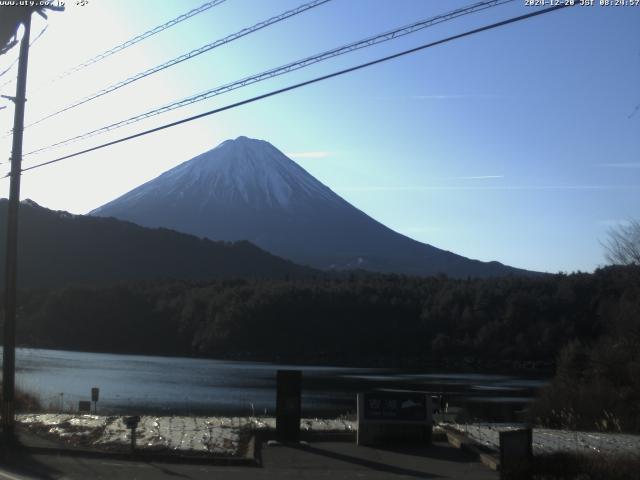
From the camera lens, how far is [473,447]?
1517 centimetres

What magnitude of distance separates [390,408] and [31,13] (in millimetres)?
10861

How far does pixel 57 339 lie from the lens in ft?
300

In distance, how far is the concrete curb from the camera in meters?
13.7

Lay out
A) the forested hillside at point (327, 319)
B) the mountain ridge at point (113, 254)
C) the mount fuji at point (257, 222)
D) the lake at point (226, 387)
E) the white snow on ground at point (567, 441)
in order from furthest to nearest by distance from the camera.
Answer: the mount fuji at point (257, 222), the mountain ridge at point (113, 254), the forested hillside at point (327, 319), the lake at point (226, 387), the white snow on ground at point (567, 441)

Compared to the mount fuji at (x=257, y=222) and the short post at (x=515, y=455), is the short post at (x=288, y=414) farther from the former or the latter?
the mount fuji at (x=257, y=222)

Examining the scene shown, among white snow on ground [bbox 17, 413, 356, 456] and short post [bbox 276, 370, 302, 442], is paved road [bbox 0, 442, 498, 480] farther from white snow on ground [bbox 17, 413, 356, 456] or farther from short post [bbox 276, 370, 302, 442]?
white snow on ground [bbox 17, 413, 356, 456]

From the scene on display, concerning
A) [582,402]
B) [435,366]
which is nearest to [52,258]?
[435,366]

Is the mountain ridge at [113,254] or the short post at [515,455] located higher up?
the mountain ridge at [113,254]

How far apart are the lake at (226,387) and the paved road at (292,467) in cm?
1082

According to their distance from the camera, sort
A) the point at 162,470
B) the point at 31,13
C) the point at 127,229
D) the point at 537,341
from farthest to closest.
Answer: the point at 127,229 < the point at 537,341 < the point at 31,13 < the point at 162,470

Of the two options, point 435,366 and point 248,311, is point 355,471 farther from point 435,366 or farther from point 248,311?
point 248,311

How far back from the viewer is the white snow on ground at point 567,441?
14.7m

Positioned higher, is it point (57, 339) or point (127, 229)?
point (127, 229)

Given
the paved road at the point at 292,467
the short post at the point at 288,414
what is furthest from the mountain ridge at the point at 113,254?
the paved road at the point at 292,467
